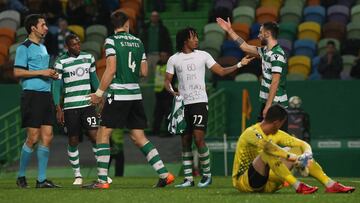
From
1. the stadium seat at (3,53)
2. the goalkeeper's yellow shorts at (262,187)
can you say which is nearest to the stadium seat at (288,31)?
the stadium seat at (3,53)

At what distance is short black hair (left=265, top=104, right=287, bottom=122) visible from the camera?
14.6 meters

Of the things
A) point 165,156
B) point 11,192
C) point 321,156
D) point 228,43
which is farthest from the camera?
point 228,43

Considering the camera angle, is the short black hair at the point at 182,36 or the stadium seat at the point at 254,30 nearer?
the short black hair at the point at 182,36

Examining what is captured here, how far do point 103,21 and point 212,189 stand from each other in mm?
15209

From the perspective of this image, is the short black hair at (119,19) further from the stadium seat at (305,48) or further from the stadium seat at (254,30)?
the stadium seat at (254,30)

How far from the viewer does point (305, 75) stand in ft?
90.9

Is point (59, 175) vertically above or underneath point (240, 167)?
underneath

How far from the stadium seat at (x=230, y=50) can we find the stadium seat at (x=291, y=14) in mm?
1882

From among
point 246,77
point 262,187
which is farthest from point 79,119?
point 246,77

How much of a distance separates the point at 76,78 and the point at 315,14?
41.3 ft

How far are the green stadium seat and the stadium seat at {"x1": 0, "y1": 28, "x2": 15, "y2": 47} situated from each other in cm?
682

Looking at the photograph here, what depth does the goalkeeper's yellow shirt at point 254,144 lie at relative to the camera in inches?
580

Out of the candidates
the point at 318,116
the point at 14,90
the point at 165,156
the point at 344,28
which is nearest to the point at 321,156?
the point at 318,116

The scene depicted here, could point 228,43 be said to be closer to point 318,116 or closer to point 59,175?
point 318,116
